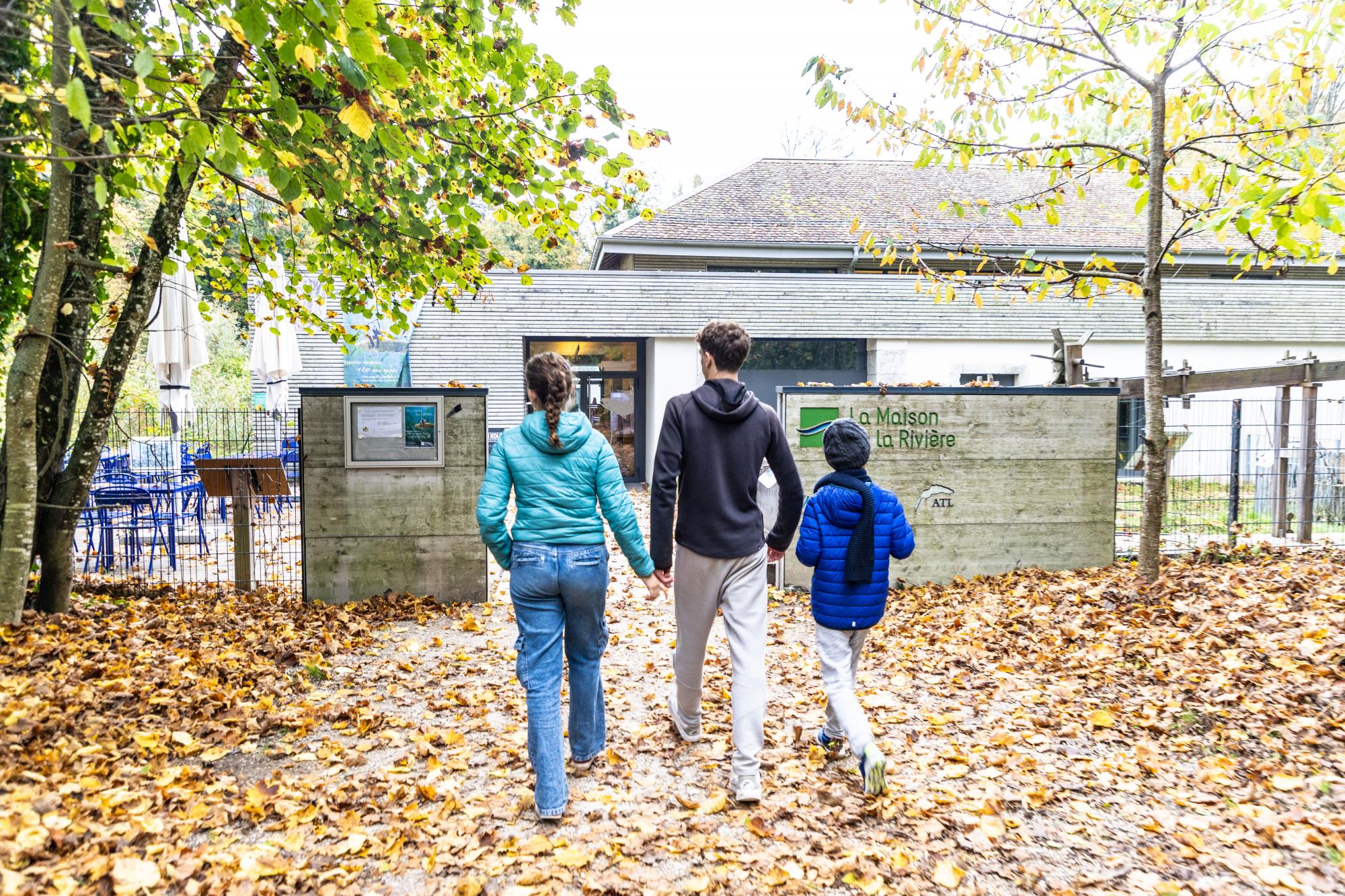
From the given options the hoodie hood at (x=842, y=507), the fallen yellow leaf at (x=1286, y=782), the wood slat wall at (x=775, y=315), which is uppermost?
the wood slat wall at (x=775, y=315)

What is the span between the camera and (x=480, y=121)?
6.84 m

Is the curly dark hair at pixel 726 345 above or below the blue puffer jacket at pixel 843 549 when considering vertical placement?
above

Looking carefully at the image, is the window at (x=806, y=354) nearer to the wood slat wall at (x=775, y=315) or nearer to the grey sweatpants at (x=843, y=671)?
the wood slat wall at (x=775, y=315)

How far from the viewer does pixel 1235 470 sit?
835 cm

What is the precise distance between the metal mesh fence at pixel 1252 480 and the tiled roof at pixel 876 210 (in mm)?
11518

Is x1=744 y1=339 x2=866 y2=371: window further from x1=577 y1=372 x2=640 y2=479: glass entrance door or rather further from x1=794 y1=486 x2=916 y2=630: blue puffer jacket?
x1=794 y1=486 x2=916 y2=630: blue puffer jacket

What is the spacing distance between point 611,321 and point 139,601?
12.3 metres

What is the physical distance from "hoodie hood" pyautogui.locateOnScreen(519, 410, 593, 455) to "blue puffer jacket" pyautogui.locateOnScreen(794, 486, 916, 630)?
3.76 ft

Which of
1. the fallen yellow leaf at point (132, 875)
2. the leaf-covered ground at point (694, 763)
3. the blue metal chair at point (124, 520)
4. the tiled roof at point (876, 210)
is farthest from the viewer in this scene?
the tiled roof at point (876, 210)

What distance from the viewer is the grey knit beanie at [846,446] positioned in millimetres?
4039

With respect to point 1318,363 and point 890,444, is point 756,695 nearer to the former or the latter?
point 890,444

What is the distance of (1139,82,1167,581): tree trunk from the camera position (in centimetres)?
662

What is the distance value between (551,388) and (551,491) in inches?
17.5

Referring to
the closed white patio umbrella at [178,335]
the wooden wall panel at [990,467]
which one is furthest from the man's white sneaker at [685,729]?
the closed white patio umbrella at [178,335]
